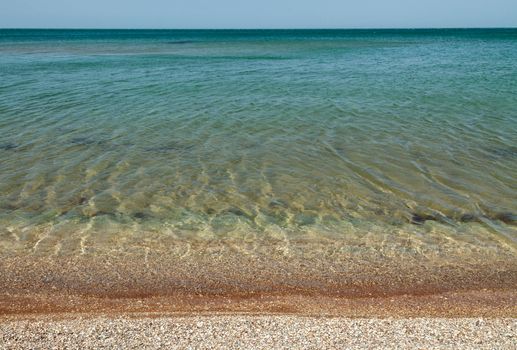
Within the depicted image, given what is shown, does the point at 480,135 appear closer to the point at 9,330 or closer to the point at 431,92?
the point at 431,92

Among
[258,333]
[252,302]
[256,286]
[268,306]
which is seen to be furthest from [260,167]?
[258,333]

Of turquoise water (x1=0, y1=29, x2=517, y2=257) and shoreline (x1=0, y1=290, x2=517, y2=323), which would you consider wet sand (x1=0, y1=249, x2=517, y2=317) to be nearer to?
shoreline (x1=0, y1=290, x2=517, y2=323)

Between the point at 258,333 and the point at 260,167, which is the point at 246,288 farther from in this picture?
the point at 260,167

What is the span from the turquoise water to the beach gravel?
2.44 m

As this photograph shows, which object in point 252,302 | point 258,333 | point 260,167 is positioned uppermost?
point 260,167

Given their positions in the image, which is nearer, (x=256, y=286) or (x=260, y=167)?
(x=256, y=286)

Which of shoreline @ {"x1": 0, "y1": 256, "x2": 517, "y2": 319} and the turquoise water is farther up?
the turquoise water

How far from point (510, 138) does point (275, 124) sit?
7.84 metres

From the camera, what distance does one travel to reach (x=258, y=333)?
5.79 metres

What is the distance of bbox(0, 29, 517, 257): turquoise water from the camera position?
9.09m

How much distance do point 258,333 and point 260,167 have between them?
23.1ft

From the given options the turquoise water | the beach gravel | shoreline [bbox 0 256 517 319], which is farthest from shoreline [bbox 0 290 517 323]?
the turquoise water

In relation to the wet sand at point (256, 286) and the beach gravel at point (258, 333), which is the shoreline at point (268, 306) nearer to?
the wet sand at point (256, 286)

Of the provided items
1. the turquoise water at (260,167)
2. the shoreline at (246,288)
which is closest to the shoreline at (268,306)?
the shoreline at (246,288)
